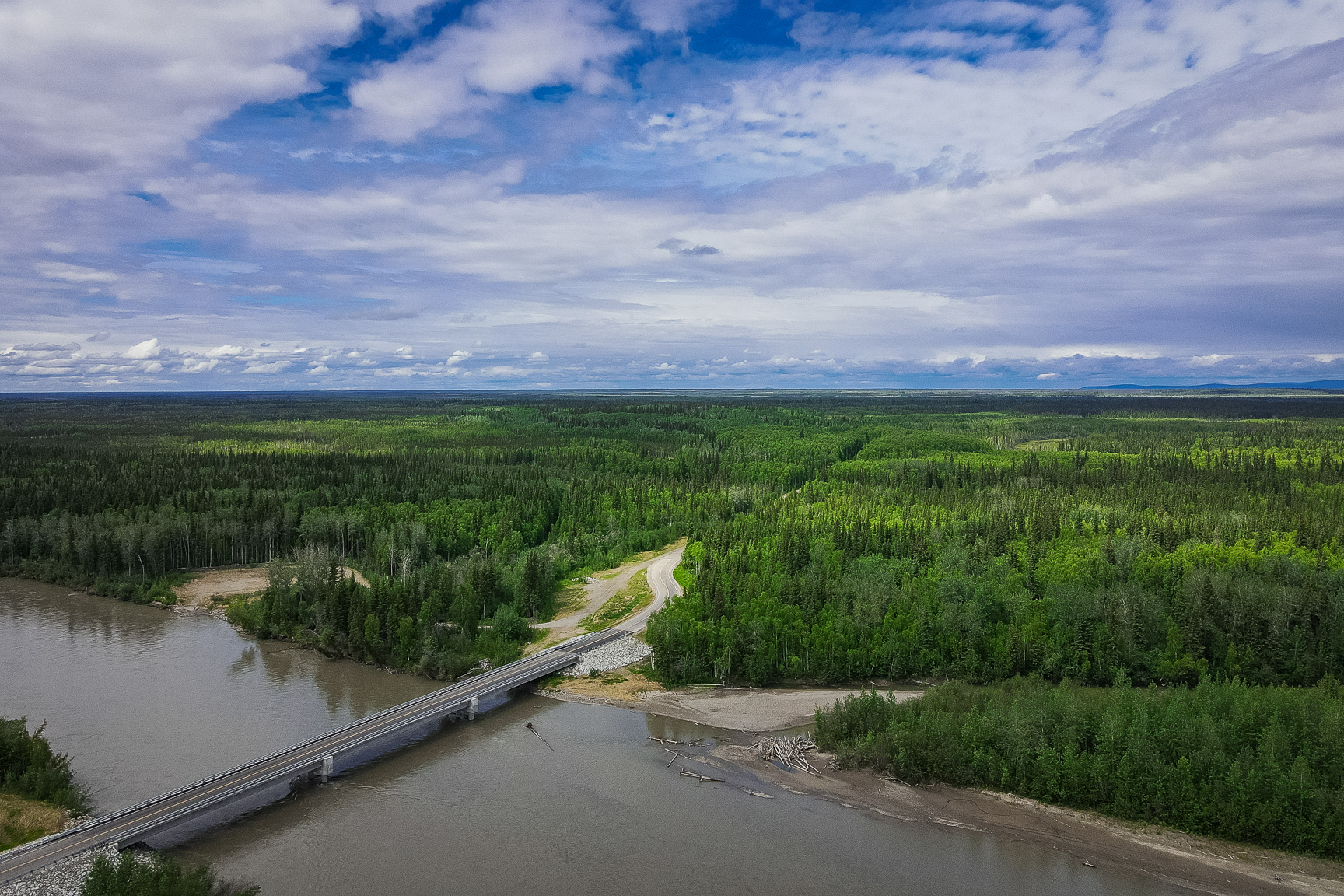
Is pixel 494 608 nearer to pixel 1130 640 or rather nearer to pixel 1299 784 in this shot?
pixel 1130 640

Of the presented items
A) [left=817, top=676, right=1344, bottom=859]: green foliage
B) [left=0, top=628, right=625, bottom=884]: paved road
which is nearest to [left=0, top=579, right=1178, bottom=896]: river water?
[left=0, top=628, right=625, bottom=884]: paved road

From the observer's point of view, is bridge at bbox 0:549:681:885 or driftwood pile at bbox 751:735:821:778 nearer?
bridge at bbox 0:549:681:885

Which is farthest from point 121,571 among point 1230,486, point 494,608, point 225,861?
point 1230,486

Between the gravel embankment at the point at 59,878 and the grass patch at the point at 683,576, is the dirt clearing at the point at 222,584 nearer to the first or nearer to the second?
the grass patch at the point at 683,576

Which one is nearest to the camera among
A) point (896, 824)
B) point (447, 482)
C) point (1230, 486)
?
point (896, 824)

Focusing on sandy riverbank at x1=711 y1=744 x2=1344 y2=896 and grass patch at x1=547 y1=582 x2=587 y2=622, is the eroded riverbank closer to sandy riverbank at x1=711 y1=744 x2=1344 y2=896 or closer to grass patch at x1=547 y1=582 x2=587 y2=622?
sandy riverbank at x1=711 y1=744 x2=1344 y2=896

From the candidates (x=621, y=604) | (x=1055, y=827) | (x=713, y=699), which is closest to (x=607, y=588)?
(x=621, y=604)

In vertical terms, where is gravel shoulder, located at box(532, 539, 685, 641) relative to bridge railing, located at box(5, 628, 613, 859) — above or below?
below
